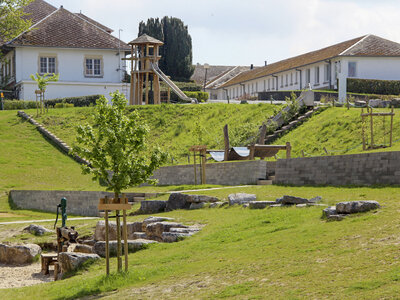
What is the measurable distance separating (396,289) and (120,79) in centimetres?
5340

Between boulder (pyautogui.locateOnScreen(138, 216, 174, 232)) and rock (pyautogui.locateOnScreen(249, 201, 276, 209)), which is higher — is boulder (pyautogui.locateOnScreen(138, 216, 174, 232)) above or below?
below

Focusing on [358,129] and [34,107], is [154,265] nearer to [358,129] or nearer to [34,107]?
[358,129]

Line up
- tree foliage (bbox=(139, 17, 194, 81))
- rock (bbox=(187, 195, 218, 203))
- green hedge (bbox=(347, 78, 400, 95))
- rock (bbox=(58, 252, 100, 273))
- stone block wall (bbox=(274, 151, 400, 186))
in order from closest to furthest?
rock (bbox=(58, 252, 100, 273)), stone block wall (bbox=(274, 151, 400, 186)), rock (bbox=(187, 195, 218, 203)), green hedge (bbox=(347, 78, 400, 95)), tree foliage (bbox=(139, 17, 194, 81))

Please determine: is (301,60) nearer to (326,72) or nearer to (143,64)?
(326,72)

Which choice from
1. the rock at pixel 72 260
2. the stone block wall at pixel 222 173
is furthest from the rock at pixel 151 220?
the stone block wall at pixel 222 173

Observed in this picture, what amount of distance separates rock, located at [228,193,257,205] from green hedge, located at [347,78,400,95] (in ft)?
115

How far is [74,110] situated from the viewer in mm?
49812

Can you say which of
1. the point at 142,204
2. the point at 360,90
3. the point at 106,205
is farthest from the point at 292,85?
the point at 106,205

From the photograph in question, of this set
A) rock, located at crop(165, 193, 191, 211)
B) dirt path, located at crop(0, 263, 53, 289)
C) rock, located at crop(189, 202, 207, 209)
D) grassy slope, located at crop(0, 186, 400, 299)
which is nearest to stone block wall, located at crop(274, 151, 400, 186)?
grassy slope, located at crop(0, 186, 400, 299)

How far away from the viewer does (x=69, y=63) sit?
A: 203ft

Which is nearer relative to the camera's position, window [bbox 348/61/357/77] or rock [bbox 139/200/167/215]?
rock [bbox 139/200/167/215]

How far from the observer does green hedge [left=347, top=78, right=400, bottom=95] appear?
55.7 metres

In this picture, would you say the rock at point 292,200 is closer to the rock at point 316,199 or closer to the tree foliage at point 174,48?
the rock at point 316,199

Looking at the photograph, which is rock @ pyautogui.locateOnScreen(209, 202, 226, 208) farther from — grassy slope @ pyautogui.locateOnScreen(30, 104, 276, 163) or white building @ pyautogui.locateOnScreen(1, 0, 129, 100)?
white building @ pyautogui.locateOnScreen(1, 0, 129, 100)
